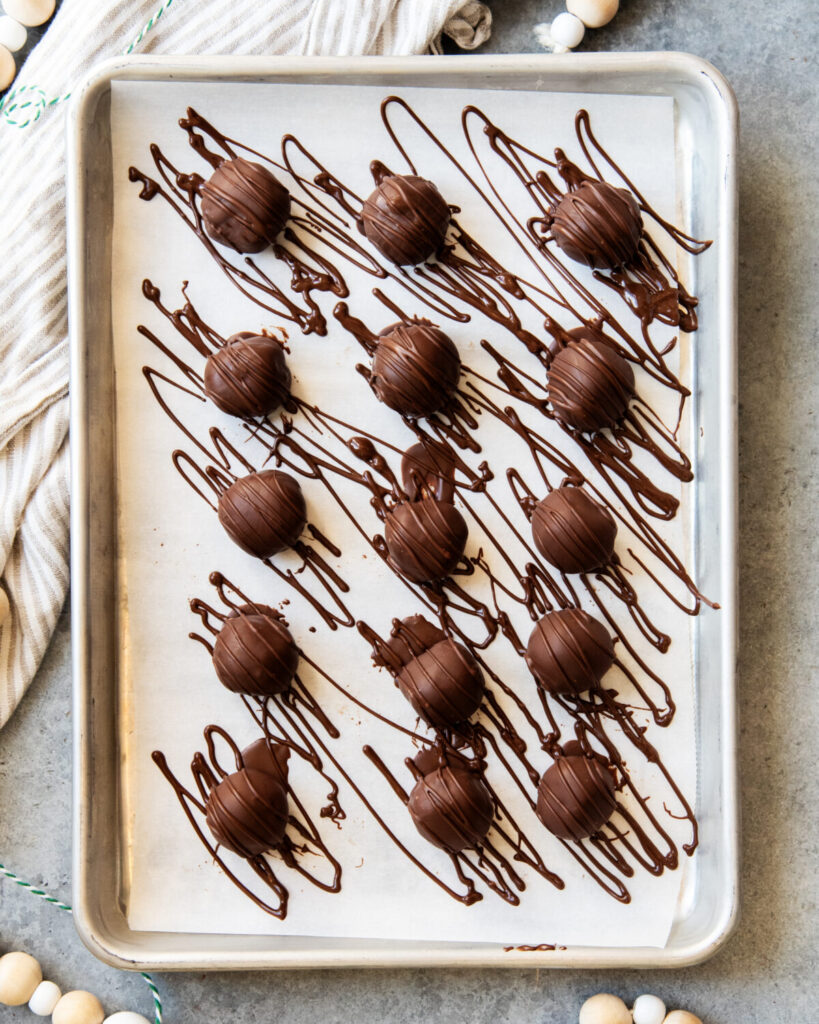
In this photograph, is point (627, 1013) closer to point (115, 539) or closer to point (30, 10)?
point (115, 539)

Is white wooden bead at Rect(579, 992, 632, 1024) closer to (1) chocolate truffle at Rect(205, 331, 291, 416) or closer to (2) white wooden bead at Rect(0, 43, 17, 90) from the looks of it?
(1) chocolate truffle at Rect(205, 331, 291, 416)

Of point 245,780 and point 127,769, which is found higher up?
point 127,769

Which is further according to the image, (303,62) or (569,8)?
(569,8)

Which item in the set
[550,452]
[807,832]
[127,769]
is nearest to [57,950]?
[127,769]

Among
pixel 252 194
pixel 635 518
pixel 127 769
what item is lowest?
pixel 635 518

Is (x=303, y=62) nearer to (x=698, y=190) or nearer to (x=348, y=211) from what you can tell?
(x=348, y=211)

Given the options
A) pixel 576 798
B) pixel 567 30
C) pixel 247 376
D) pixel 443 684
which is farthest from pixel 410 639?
pixel 567 30

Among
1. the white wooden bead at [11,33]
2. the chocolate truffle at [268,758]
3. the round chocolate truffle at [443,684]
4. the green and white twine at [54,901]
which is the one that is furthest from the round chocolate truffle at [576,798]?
the white wooden bead at [11,33]
